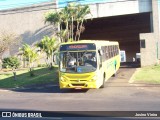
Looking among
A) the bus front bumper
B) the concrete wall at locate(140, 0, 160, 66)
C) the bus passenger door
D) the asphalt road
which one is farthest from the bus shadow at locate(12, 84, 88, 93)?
the concrete wall at locate(140, 0, 160, 66)

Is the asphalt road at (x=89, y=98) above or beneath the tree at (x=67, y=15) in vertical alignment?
beneath

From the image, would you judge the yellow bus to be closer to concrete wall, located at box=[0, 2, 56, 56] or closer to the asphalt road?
the asphalt road

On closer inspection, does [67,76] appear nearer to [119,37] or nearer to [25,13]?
[25,13]

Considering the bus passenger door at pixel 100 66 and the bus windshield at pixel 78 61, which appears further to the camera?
the bus passenger door at pixel 100 66

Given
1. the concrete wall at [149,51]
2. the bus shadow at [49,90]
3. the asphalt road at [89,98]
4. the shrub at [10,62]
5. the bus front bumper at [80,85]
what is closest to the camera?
the asphalt road at [89,98]

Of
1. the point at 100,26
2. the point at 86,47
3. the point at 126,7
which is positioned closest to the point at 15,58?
the point at 126,7

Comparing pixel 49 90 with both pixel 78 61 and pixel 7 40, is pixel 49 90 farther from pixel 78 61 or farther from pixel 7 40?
pixel 7 40

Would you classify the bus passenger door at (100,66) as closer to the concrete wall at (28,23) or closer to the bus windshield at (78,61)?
the bus windshield at (78,61)

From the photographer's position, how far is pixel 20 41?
39688 mm

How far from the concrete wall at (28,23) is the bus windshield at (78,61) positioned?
785 inches

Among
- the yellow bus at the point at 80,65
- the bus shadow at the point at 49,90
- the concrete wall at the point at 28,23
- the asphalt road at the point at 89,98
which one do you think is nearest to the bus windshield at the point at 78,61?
the yellow bus at the point at 80,65

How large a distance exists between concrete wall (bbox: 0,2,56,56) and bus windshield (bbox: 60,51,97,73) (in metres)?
19.9

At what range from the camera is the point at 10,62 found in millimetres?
38375

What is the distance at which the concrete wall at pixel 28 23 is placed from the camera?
3891 centimetres
